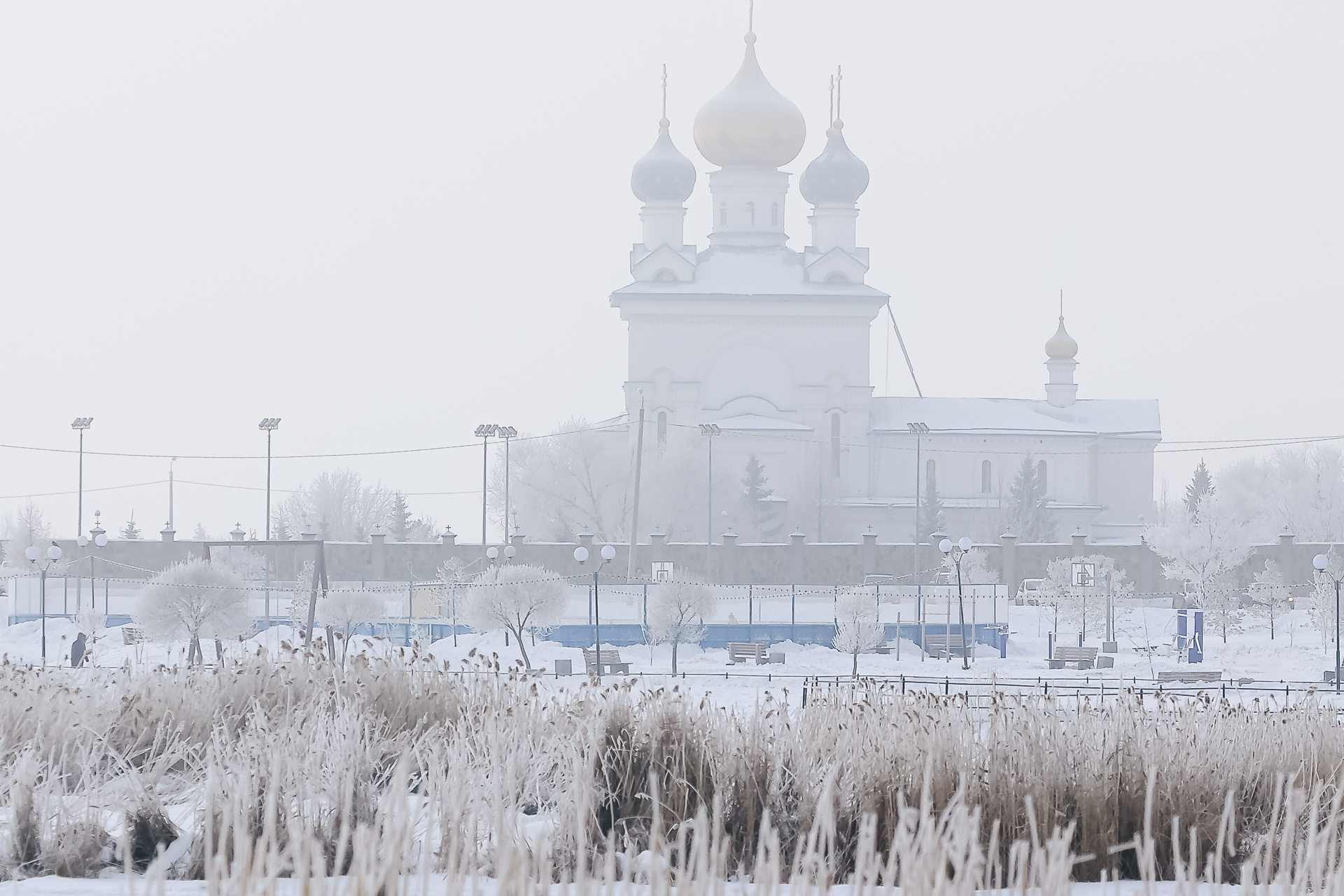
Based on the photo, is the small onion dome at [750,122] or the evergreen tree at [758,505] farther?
the small onion dome at [750,122]

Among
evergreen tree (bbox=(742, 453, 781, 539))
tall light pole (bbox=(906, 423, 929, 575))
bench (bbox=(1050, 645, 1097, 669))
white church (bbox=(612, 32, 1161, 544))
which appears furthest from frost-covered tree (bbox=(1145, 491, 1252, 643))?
evergreen tree (bbox=(742, 453, 781, 539))

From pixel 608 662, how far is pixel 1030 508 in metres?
35.3

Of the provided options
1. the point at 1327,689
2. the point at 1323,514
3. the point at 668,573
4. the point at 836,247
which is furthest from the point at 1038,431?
the point at 1327,689

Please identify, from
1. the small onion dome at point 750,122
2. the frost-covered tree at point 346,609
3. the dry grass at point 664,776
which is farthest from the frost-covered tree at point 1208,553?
the dry grass at point 664,776

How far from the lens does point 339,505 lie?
71.0m

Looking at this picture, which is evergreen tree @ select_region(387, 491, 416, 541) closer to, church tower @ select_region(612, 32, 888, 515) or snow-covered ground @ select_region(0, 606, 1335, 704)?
church tower @ select_region(612, 32, 888, 515)

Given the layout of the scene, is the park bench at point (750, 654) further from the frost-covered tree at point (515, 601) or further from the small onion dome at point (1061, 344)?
the small onion dome at point (1061, 344)

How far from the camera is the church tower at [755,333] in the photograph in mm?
58750

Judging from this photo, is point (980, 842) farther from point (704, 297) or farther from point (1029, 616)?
point (704, 297)

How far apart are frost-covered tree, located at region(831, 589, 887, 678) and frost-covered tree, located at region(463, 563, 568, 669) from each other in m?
5.22

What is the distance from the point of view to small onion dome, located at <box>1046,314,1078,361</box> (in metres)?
65.5

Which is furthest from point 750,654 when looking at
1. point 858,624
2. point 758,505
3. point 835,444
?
point 835,444

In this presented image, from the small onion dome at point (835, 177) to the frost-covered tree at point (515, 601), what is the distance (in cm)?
3435

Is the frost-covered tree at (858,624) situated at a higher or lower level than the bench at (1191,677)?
higher
